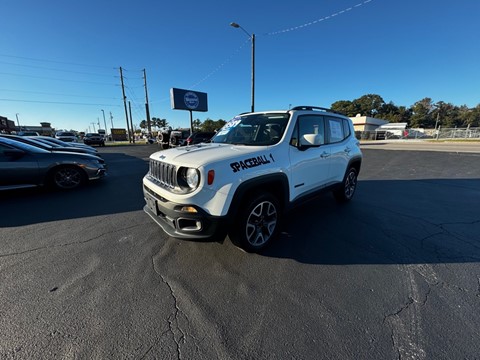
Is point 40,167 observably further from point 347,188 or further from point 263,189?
point 347,188

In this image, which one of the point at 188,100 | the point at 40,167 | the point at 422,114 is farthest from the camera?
the point at 422,114

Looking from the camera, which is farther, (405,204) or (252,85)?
(252,85)

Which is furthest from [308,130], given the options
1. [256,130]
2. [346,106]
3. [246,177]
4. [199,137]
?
[346,106]

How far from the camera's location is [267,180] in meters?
2.75

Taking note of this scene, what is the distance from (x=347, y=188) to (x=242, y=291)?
3723 mm

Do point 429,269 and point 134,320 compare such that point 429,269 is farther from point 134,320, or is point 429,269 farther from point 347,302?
point 134,320

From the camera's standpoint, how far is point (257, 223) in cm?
288

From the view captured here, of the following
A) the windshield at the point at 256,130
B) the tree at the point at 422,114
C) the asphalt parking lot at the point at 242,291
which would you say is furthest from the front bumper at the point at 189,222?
the tree at the point at 422,114

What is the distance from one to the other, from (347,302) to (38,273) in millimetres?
3392

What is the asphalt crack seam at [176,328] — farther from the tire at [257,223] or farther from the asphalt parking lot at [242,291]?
the tire at [257,223]

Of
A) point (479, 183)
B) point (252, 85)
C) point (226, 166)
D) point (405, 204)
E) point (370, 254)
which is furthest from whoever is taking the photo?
point (252, 85)

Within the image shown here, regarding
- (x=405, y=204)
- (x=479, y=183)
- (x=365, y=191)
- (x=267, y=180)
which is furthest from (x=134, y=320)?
(x=479, y=183)

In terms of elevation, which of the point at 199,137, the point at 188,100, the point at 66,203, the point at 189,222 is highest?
the point at 188,100

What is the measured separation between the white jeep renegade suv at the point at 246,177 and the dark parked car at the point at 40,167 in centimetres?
420
